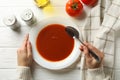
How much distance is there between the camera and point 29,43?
1324 mm

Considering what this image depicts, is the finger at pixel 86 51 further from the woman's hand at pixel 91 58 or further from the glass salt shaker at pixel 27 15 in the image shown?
the glass salt shaker at pixel 27 15

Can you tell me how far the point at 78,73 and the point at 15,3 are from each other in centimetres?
39

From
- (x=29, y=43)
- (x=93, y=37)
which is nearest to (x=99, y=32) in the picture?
(x=93, y=37)

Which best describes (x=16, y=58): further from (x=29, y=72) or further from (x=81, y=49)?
(x=81, y=49)

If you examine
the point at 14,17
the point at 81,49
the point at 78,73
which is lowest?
the point at 78,73

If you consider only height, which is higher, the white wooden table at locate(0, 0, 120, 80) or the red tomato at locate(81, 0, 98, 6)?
the red tomato at locate(81, 0, 98, 6)

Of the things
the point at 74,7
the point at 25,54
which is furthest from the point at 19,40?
the point at 74,7

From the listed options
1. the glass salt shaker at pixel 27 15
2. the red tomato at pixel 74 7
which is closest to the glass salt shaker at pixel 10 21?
the glass salt shaker at pixel 27 15

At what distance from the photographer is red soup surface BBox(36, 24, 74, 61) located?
52.3 inches

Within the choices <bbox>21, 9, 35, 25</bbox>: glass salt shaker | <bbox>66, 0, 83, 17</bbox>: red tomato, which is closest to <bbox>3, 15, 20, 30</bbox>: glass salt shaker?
<bbox>21, 9, 35, 25</bbox>: glass salt shaker

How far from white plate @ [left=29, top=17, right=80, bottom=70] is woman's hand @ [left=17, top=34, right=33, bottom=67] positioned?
2 centimetres

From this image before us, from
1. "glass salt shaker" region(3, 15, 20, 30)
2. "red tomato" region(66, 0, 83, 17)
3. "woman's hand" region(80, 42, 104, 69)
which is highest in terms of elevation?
"red tomato" region(66, 0, 83, 17)

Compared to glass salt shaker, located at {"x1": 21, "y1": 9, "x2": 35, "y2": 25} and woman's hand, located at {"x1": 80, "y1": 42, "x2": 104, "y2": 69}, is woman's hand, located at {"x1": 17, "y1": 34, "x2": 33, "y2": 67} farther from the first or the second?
woman's hand, located at {"x1": 80, "y1": 42, "x2": 104, "y2": 69}

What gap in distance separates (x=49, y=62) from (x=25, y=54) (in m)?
0.10
